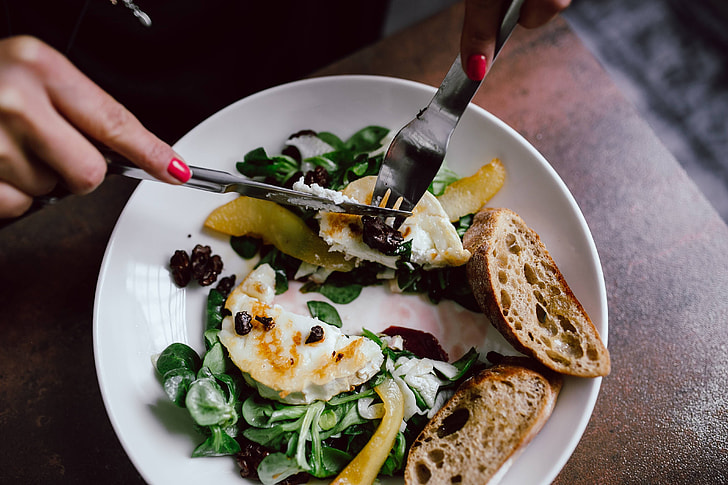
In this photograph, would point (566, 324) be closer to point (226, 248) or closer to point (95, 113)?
point (226, 248)

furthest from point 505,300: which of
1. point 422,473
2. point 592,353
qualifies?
point 422,473

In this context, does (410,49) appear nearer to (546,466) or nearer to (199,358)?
(199,358)

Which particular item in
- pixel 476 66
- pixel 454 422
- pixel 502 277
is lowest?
pixel 454 422

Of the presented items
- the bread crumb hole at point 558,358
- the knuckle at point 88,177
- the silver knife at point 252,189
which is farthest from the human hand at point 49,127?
the bread crumb hole at point 558,358

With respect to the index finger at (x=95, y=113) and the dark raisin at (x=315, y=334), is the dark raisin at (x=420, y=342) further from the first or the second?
the index finger at (x=95, y=113)

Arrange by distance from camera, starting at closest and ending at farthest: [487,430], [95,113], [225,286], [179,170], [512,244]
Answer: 1. [95,113]
2. [179,170]
3. [487,430]
4. [512,244]
5. [225,286]

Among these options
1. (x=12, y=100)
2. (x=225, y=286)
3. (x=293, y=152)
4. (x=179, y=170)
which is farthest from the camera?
(x=293, y=152)
